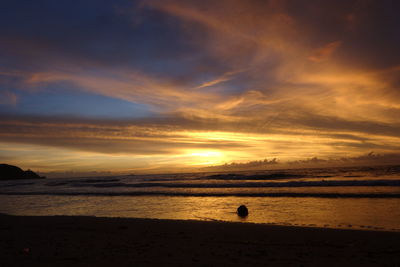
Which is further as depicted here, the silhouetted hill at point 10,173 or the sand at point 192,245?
the silhouetted hill at point 10,173

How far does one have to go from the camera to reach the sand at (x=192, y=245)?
263 inches

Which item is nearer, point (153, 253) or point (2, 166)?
point (153, 253)

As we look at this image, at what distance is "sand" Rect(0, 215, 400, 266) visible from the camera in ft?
21.9

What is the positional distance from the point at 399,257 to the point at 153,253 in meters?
6.23

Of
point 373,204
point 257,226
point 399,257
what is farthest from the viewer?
point 373,204

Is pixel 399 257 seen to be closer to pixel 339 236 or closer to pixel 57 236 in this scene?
pixel 339 236

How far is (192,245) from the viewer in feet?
27.3

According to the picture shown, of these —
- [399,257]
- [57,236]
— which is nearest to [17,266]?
[57,236]

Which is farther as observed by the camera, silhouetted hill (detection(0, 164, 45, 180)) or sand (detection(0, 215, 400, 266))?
silhouetted hill (detection(0, 164, 45, 180))

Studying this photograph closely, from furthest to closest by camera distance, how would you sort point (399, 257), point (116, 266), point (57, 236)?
point (57, 236) < point (399, 257) < point (116, 266)

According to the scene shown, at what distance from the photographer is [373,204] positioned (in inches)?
652

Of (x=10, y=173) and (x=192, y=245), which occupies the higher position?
(x=10, y=173)

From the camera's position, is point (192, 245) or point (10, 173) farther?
point (10, 173)

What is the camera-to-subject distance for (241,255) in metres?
7.12
